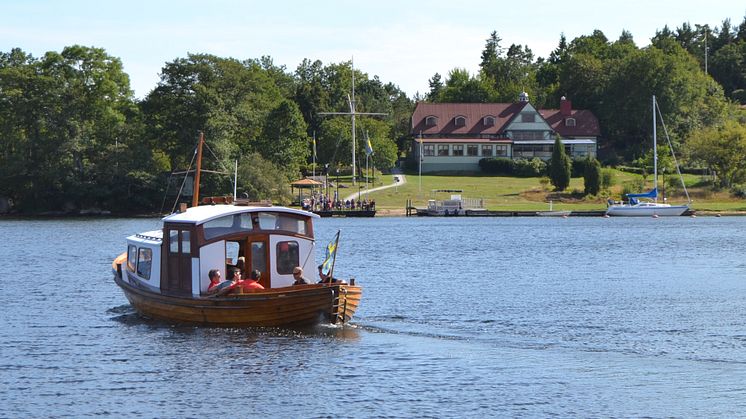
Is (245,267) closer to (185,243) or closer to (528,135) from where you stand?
(185,243)

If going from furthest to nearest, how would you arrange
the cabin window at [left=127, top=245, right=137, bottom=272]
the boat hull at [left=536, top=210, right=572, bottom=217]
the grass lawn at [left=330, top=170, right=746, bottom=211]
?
1. the grass lawn at [left=330, top=170, right=746, bottom=211]
2. the boat hull at [left=536, top=210, right=572, bottom=217]
3. the cabin window at [left=127, top=245, right=137, bottom=272]

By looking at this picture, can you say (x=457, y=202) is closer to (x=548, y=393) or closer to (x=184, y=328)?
(x=184, y=328)

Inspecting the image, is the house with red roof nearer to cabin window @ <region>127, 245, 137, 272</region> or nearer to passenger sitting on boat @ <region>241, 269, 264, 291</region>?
cabin window @ <region>127, 245, 137, 272</region>

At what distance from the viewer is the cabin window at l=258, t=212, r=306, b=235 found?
118ft

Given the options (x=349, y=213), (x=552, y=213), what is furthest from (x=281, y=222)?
(x=552, y=213)

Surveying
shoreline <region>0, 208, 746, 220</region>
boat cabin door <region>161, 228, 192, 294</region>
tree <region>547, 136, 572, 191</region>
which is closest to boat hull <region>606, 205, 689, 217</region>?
shoreline <region>0, 208, 746, 220</region>

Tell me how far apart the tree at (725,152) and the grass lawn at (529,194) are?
2.50 m

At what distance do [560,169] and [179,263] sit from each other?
88.2 meters

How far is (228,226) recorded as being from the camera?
35844 mm

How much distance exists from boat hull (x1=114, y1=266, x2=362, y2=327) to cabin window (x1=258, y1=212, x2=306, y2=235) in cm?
236

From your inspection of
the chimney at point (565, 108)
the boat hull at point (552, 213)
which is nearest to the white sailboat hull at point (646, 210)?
the boat hull at point (552, 213)

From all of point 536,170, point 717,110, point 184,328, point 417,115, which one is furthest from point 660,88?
point 184,328

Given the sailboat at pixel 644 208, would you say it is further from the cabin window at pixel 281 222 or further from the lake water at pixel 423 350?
the cabin window at pixel 281 222

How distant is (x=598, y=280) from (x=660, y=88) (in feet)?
317
